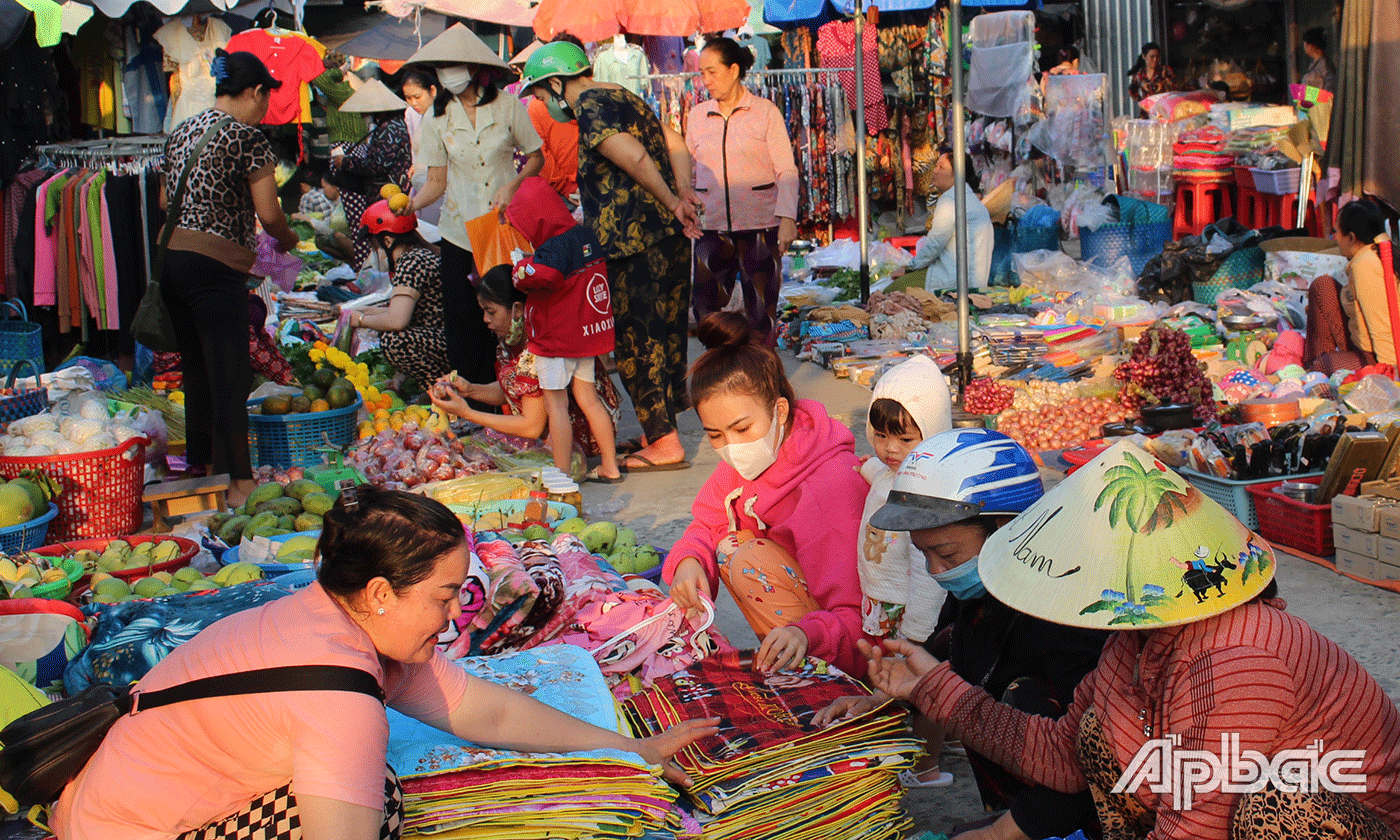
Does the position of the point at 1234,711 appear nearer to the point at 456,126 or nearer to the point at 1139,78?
the point at 456,126

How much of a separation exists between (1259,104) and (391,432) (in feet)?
28.7

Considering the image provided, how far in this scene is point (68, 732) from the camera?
1.85 metres

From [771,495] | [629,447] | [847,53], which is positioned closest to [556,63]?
[629,447]

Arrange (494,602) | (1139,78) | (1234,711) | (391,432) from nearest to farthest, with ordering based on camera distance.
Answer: (1234,711)
(494,602)
(391,432)
(1139,78)

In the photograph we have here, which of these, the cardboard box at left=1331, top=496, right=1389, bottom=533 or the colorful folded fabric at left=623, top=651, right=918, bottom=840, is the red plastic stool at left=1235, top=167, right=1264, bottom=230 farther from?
the colorful folded fabric at left=623, top=651, right=918, bottom=840

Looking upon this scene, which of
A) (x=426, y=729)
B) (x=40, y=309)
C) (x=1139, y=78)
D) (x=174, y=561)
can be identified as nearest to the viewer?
(x=426, y=729)

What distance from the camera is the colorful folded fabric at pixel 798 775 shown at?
7.15ft

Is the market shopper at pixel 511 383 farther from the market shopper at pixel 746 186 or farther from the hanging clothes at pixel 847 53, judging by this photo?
the hanging clothes at pixel 847 53

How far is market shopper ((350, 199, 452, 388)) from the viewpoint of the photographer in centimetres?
659

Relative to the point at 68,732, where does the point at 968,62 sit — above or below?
above

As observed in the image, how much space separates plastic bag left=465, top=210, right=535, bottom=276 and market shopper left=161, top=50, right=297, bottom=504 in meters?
1.23

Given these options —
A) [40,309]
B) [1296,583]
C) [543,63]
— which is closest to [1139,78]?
[543,63]

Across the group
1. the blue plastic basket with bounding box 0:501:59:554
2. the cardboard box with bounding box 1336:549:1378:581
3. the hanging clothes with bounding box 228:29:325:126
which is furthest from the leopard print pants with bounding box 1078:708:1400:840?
the hanging clothes with bounding box 228:29:325:126

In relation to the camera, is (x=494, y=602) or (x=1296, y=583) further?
(x=1296, y=583)
